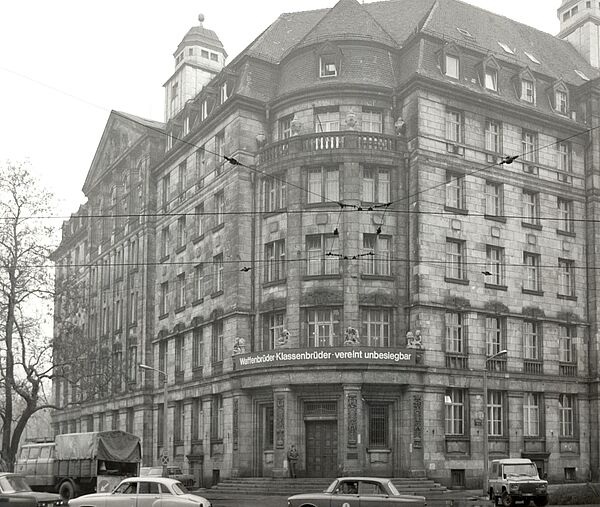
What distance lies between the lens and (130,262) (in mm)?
64438

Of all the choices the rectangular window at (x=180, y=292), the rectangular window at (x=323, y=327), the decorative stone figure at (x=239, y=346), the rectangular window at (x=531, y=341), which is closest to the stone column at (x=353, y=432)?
the rectangular window at (x=323, y=327)

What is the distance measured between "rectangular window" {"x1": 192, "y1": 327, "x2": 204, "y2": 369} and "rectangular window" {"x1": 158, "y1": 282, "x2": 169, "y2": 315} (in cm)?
528

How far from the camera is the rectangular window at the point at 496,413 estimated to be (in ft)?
154

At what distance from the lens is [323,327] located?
4450cm

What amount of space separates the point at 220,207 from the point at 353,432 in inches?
624

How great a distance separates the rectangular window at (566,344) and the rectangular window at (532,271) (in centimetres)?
289

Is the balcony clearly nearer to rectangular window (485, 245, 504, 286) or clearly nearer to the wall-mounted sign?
rectangular window (485, 245, 504, 286)

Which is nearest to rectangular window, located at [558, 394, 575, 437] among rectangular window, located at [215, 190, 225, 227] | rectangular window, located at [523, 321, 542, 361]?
rectangular window, located at [523, 321, 542, 361]

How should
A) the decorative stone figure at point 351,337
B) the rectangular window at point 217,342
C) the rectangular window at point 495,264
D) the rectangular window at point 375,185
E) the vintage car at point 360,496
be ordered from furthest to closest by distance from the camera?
the rectangular window at point 217,342
the rectangular window at point 495,264
the rectangular window at point 375,185
the decorative stone figure at point 351,337
the vintage car at point 360,496

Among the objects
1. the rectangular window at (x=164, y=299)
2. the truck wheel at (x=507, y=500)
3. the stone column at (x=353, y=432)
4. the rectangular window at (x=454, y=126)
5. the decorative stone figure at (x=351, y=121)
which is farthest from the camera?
the rectangular window at (x=164, y=299)

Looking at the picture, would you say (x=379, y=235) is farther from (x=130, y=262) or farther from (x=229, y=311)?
(x=130, y=262)

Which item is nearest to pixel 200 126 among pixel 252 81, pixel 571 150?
pixel 252 81

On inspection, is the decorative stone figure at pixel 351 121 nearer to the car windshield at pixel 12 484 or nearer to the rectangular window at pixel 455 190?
the rectangular window at pixel 455 190

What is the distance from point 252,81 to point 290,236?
381 inches
